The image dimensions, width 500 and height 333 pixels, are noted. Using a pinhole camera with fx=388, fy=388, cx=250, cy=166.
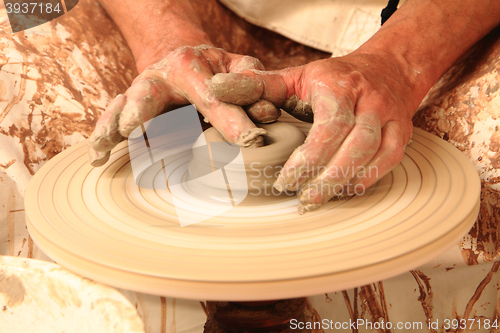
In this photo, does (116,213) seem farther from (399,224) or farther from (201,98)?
(399,224)

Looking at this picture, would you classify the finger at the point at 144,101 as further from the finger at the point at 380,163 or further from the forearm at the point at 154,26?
the finger at the point at 380,163

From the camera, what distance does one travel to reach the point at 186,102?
3.43ft

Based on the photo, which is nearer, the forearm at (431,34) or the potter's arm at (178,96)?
the potter's arm at (178,96)

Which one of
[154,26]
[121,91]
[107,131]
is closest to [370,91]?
[107,131]

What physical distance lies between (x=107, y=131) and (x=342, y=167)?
501 mm

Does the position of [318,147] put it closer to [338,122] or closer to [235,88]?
[338,122]

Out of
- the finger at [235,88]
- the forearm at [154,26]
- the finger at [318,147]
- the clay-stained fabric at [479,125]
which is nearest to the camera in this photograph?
the finger at [318,147]

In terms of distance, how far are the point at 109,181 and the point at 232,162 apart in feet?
1.09

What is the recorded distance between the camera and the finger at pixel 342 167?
29.3 inches

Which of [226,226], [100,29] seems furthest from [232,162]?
[100,29]

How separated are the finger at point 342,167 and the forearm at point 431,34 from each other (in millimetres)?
→ 440

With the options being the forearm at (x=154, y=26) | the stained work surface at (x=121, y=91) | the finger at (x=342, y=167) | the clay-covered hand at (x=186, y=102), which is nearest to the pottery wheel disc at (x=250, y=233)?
the finger at (x=342, y=167)

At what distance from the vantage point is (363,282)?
24.4 inches

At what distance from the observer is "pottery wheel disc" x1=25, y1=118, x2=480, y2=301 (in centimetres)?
61
